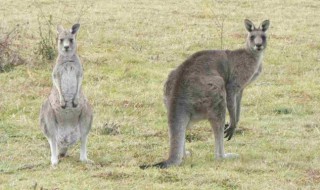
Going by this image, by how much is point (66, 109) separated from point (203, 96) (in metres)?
1.32

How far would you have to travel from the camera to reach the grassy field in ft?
21.1

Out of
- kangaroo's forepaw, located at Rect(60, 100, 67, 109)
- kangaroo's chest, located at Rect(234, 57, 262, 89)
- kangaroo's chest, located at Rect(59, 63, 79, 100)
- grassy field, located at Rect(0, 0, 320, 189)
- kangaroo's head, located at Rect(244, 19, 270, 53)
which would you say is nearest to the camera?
grassy field, located at Rect(0, 0, 320, 189)

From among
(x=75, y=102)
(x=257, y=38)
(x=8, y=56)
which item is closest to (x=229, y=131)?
(x=257, y=38)

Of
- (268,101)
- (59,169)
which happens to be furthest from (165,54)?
(59,169)

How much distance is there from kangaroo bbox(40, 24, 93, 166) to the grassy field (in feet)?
0.75

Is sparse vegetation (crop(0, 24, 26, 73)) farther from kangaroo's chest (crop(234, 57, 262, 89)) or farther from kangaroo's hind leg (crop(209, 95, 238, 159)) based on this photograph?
kangaroo's hind leg (crop(209, 95, 238, 159))

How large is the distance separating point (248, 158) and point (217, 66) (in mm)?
978

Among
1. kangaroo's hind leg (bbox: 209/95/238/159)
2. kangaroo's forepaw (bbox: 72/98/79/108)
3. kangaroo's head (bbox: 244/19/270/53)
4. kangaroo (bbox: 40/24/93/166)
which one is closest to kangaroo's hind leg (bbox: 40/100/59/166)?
kangaroo (bbox: 40/24/93/166)

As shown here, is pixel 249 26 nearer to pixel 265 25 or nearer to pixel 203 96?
pixel 265 25

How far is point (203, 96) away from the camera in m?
6.73

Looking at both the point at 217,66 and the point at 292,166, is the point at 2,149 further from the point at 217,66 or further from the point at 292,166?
the point at 292,166

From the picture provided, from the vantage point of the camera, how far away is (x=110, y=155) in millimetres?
7293

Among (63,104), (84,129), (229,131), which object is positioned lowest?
(229,131)

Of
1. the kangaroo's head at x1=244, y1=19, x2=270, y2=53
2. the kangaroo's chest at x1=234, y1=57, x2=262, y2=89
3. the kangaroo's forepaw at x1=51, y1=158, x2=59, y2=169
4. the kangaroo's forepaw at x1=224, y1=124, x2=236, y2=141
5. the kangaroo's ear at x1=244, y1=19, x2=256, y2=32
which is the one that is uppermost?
the kangaroo's ear at x1=244, y1=19, x2=256, y2=32
